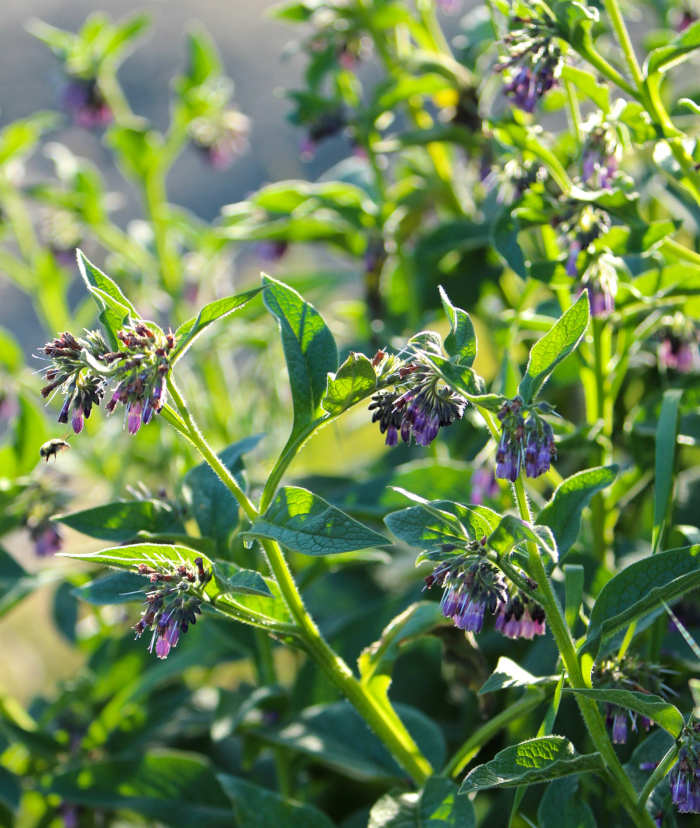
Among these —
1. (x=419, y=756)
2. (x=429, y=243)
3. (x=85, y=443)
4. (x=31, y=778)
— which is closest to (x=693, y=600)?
(x=419, y=756)

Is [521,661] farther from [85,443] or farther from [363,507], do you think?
[85,443]

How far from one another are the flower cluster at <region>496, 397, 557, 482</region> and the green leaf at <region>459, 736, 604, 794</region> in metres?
0.25

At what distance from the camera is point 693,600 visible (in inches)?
56.9

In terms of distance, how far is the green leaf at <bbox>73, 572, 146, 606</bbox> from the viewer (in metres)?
1.16

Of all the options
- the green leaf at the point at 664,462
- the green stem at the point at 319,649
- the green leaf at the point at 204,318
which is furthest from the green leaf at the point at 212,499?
the green leaf at the point at 664,462

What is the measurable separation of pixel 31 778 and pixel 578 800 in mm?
1024

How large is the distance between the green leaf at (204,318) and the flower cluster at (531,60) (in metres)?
0.45

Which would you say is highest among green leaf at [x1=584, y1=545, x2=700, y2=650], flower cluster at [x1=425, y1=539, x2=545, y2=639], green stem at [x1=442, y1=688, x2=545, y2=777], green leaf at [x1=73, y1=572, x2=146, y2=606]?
green leaf at [x1=73, y1=572, x2=146, y2=606]

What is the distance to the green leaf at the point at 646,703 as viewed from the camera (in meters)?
0.99

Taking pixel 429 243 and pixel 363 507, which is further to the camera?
pixel 429 243

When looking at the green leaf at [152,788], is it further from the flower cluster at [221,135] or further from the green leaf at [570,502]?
the flower cluster at [221,135]

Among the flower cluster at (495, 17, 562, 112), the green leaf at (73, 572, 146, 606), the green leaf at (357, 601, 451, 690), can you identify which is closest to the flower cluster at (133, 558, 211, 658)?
the green leaf at (73, 572, 146, 606)

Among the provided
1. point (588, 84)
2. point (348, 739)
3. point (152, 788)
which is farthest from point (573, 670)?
point (152, 788)

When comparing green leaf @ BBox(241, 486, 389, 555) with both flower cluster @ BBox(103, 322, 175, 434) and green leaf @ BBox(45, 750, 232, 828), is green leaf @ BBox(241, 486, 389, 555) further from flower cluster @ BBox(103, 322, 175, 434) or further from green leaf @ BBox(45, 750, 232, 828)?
green leaf @ BBox(45, 750, 232, 828)
